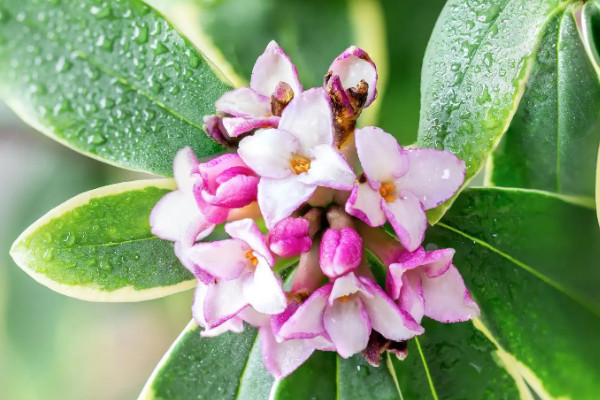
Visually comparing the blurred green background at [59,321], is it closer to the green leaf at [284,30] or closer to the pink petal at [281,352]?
the green leaf at [284,30]

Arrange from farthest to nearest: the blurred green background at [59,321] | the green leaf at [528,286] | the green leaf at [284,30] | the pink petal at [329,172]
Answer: the blurred green background at [59,321] < the green leaf at [284,30] < the green leaf at [528,286] < the pink petal at [329,172]

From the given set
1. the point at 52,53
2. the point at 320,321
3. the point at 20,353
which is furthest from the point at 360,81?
the point at 20,353

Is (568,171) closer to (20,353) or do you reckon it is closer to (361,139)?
(361,139)

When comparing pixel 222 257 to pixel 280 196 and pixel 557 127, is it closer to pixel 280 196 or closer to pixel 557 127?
pixel 280 196

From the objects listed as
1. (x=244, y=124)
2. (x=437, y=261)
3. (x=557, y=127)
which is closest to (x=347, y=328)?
(x=437, y=261)

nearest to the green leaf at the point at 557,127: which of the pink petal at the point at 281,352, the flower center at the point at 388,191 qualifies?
the flower center at the point at 388,191

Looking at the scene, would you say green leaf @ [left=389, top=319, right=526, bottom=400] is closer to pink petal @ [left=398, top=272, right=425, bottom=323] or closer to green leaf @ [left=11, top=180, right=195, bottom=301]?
pink petal @ [left=398, top=272, right=425, bottom=323]
